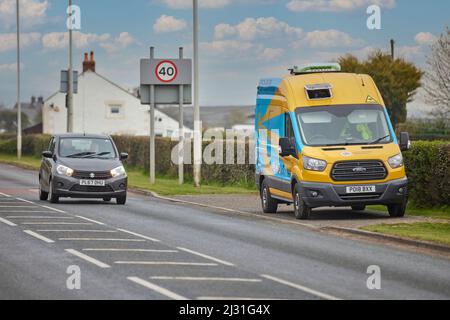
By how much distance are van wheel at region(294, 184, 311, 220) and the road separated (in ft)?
2.12

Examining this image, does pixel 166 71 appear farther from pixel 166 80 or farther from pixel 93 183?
pixel 93 183

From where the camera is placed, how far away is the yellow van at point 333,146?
22.7 m

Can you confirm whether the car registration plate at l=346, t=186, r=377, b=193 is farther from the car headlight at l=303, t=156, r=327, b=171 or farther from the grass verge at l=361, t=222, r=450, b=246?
the grass verge at l=361, t=222, r=450, b=246

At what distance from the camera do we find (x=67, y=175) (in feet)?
91.7

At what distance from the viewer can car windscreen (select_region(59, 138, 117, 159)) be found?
29.1 metres

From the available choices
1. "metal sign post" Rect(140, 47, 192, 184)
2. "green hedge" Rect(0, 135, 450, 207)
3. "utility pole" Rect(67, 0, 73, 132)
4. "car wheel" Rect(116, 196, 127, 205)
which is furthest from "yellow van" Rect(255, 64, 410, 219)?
"utility pole" Rect(67, 0, 73, 132)

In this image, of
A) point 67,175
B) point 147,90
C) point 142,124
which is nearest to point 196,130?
point 147,90

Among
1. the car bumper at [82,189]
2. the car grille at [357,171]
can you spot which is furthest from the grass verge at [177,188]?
the car grille at [357,171]

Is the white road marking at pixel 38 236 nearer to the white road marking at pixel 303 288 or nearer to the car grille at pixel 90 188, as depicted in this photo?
the white road marking at pixel 303 288

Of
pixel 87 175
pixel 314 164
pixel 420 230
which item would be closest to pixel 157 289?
pixel 420 230

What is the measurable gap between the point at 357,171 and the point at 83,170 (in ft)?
26.6

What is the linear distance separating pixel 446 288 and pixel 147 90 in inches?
1058

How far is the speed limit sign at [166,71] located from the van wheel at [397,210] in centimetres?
1640

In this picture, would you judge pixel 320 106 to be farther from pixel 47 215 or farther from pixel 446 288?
pixel 446 288
